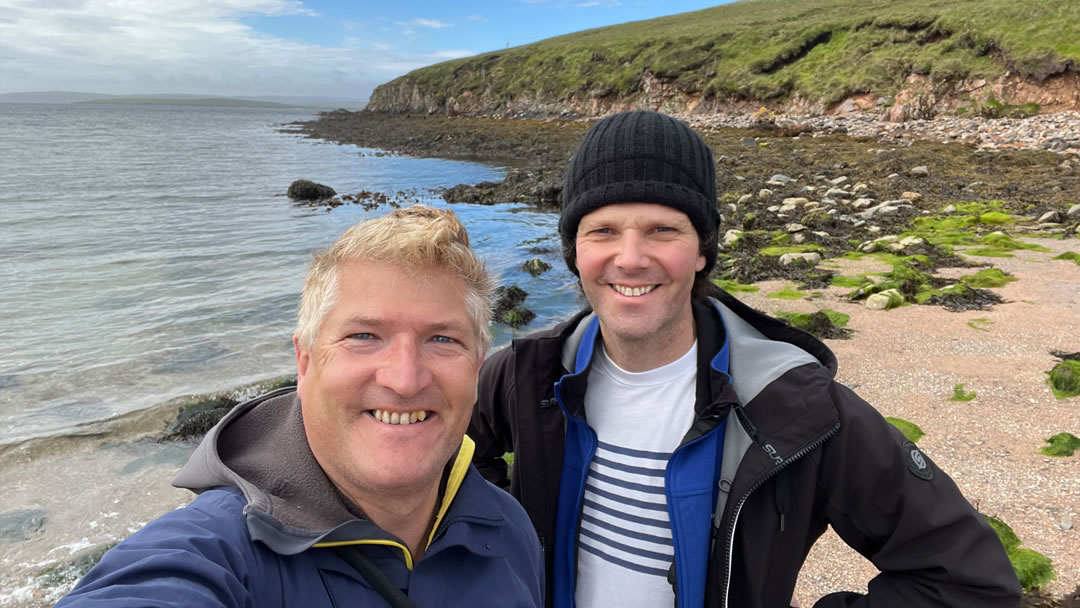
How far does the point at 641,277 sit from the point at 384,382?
3.99 ft

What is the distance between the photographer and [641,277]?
2.46 metres

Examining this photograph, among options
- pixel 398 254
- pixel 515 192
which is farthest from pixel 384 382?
pixel 515 192

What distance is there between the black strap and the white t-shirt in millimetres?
1085

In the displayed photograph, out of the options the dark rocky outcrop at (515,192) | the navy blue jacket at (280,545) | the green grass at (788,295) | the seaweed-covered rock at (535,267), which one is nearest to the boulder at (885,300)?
the green grass at (788,295)

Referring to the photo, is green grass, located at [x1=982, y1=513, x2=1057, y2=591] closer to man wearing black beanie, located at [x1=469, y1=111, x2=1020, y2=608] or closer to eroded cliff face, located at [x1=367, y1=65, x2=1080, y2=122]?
man wearing black beanie, located at [x1=469, y1=111, x2=1020, y2=608]

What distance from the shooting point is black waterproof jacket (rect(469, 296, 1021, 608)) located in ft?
6.60

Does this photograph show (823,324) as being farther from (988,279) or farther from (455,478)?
(455,478)

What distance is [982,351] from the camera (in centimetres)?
736

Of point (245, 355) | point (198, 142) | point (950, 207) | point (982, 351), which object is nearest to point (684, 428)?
point (982, 351)

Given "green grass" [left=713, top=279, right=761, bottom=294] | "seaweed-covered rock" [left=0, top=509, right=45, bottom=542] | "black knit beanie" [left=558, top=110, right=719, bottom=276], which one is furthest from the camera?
"green grass" [left=713, top=279, right=761, bottom=294]

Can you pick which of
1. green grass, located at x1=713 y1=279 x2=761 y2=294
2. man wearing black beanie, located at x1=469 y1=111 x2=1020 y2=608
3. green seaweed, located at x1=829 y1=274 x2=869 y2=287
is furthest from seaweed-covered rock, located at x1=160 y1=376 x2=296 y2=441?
green seaweed, located at x1=829 y1=274 x2=869 y2=287

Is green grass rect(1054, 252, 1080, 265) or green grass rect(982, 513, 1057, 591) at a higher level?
green grass rect(1054, 252, 1080, 265)

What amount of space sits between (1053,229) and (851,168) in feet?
32.5

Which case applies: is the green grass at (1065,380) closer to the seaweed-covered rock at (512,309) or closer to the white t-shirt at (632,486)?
the white t-shirt at (632,486)
